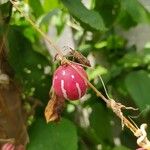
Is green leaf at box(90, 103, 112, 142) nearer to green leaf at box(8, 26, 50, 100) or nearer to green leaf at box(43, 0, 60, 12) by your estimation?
green leaf at box(8, 26, 50, 100)

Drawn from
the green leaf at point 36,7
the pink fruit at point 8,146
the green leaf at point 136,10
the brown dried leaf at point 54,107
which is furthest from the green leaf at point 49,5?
the brown dried leaf at point 54,107

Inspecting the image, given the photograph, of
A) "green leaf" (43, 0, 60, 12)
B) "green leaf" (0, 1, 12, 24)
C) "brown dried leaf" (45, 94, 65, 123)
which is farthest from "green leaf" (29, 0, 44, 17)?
"brown dried leaf" (45, 94, 65, 123)

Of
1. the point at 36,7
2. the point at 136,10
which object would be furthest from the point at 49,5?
the point at 136,10

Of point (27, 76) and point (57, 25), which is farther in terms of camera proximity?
point (57, 25)

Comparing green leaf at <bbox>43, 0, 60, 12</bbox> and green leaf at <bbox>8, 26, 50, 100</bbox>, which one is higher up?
green leaf at <bbox>43, 0, 60, 12</bbox>

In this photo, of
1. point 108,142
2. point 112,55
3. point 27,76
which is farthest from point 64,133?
point 112,55

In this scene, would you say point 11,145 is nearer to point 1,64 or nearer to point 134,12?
point 1,64
